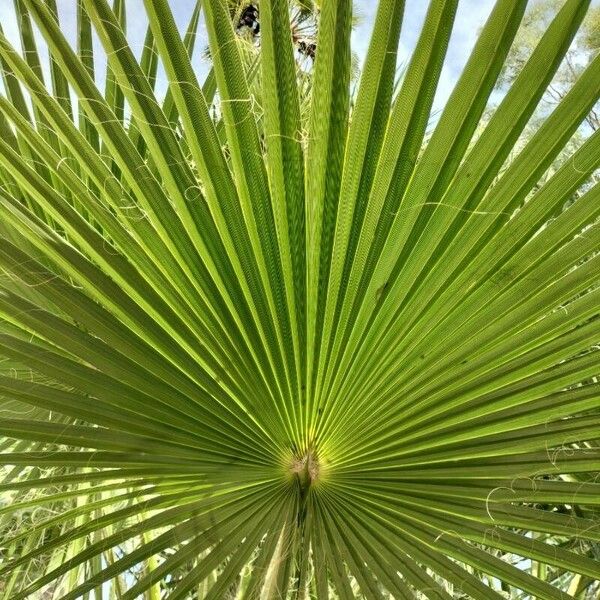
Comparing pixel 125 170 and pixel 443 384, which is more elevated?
pixel 125 170

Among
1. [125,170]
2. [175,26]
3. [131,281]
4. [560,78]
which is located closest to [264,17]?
[175,26]

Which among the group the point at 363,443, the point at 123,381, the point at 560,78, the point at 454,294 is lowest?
the point at 363,443

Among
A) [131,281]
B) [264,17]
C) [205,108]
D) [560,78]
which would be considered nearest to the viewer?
[264,17]

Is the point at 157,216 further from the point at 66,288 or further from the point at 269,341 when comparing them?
the point at 269,341

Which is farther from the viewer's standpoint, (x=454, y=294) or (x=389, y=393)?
(x=389, y=393)

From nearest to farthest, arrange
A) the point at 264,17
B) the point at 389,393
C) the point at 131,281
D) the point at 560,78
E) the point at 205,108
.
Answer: the point at 264,17 → the point at 205,108 → the point at 131,281 → the point at 389,393 → the point at 560,78

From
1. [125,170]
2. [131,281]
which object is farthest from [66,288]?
[125,170]

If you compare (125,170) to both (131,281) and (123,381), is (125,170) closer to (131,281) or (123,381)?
(131,281)
